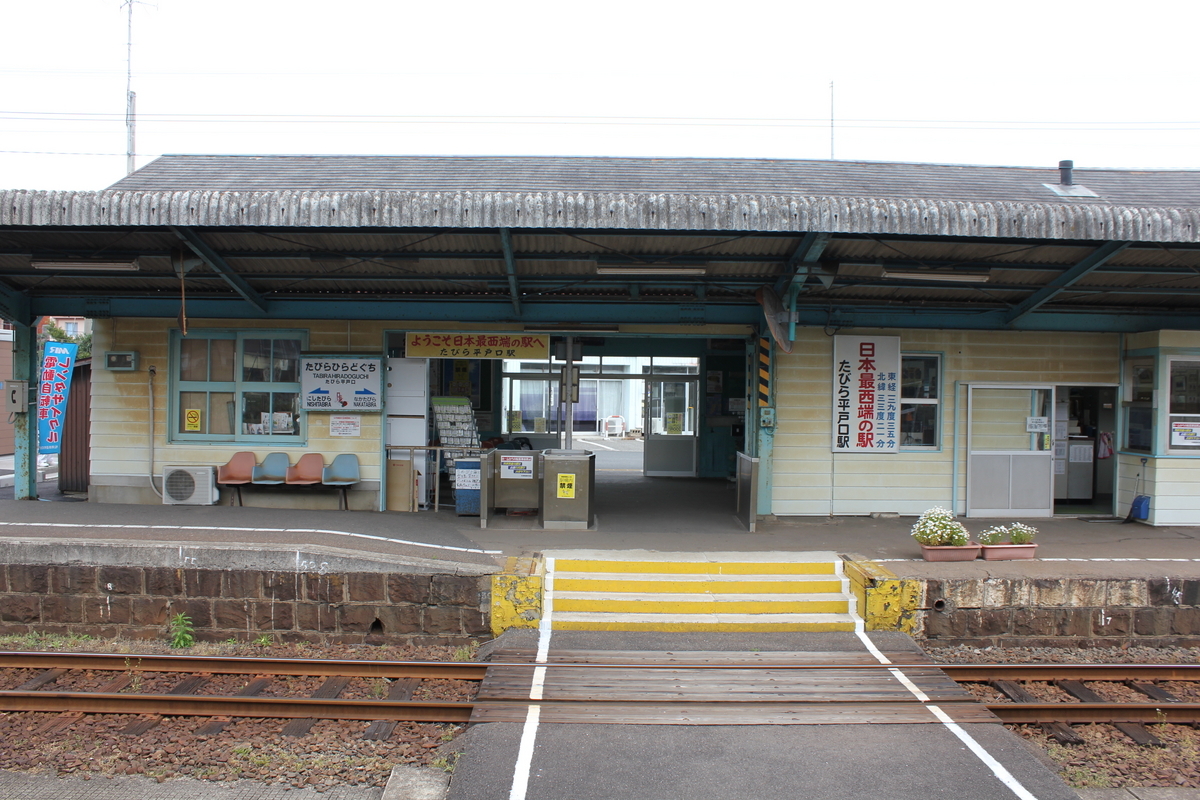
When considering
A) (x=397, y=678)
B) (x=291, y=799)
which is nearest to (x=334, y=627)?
(x=397, y=678)

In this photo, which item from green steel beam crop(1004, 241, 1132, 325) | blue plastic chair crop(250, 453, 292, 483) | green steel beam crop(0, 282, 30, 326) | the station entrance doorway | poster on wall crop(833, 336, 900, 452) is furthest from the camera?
the station entrance doorway

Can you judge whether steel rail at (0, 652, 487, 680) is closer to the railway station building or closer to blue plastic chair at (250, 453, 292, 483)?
blue plastic chair at (250, 453, 292, 483)

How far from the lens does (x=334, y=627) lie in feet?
21.8

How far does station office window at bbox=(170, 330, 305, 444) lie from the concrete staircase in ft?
15.3

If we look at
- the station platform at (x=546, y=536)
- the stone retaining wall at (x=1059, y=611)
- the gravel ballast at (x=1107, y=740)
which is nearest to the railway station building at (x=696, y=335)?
the station platform at (x=546, y=536)

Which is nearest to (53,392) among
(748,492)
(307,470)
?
(307,470)

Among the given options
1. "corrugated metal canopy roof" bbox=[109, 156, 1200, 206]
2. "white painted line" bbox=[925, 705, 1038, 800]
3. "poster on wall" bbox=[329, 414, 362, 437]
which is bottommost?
"white painted line" bbox=[925, 705, 1038, 800]

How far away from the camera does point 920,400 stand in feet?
31.0

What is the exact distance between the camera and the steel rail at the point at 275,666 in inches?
227

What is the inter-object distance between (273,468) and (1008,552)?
28.0ft

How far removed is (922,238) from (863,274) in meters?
0.89

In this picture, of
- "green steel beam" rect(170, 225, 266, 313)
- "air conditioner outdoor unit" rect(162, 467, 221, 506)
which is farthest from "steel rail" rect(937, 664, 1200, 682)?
"air conditioner outdoor unit" rect(162, 467, 221, 506)

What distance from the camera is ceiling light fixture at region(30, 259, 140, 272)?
7.88 meters

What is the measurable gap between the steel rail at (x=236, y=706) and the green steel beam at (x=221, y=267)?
430cm
